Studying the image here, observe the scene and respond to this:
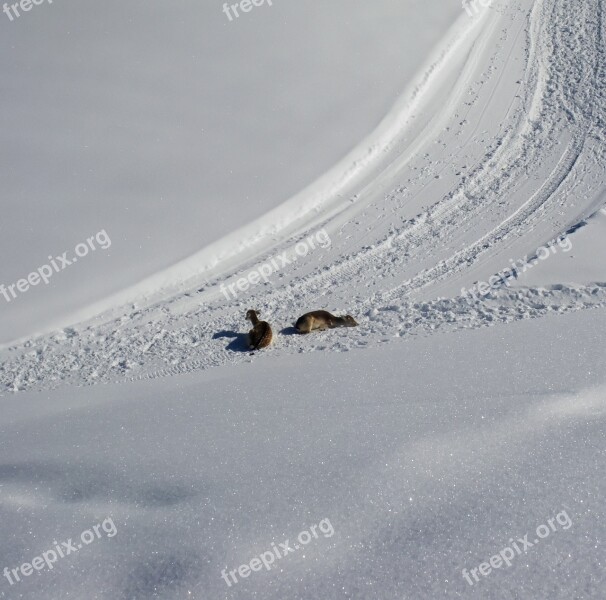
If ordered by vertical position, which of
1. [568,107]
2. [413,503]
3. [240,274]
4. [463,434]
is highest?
[568,107]

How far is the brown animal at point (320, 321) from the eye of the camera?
16.3ft

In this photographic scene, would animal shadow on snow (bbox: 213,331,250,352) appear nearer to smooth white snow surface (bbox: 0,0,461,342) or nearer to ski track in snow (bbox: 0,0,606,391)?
ski track in snow (bbox: 0,0,606,391)

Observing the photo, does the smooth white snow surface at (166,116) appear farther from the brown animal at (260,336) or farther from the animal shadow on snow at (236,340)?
the brown animal at (260,336)

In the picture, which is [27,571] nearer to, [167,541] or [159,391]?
[167,541]

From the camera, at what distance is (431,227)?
→ 640 centimetres

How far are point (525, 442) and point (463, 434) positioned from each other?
0.77 feet

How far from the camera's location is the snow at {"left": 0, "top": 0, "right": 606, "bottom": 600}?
7.38ft

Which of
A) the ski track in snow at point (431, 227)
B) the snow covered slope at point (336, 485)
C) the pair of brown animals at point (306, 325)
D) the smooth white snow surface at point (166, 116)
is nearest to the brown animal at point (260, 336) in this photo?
the pair of brown animals at point (306, 325)

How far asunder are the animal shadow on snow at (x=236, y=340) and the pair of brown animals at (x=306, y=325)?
7 centimetres

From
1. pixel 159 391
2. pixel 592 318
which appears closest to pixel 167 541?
pixel 159 391

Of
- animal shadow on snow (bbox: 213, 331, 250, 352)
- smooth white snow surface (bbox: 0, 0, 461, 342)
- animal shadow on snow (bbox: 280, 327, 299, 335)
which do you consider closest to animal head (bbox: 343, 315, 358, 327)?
animal shadow on snow (bbox: 280, 327, 299, 335)

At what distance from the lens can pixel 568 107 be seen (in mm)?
7891

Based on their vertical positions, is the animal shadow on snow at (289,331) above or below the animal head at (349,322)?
above

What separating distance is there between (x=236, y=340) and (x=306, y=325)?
54 centimetres
